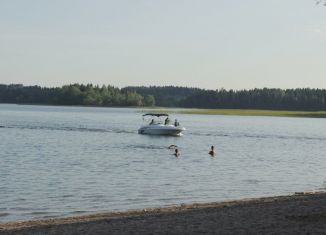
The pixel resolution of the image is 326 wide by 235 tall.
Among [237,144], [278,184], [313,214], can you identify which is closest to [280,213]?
[313,214]

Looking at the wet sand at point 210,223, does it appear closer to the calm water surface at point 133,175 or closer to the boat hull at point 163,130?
the calm water surface at point 133,175

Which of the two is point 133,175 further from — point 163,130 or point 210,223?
point 163,130

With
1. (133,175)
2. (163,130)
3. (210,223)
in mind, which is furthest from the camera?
(163,130)

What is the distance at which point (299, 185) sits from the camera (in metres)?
35.5

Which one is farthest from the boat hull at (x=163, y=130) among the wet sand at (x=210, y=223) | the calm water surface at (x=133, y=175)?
the wet sand at (x=210, y=223)

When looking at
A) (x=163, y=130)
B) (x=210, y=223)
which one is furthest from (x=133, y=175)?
(x=163, y=130)

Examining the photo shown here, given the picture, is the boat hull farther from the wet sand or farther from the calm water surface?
the wet sand

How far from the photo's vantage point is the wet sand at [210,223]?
666 inches

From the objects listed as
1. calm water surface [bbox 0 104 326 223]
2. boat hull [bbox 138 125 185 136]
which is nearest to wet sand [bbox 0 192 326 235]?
calm water surface [bbox 0 104 326 223]

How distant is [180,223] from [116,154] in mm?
36621

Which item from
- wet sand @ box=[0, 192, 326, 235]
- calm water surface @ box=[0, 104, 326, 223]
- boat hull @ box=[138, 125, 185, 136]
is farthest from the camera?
boat hull @ box=[138, 125, 185, 136]

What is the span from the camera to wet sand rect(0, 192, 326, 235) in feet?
55.5

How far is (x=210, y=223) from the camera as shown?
59.9ft

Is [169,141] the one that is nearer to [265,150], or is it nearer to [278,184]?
[265,150]
